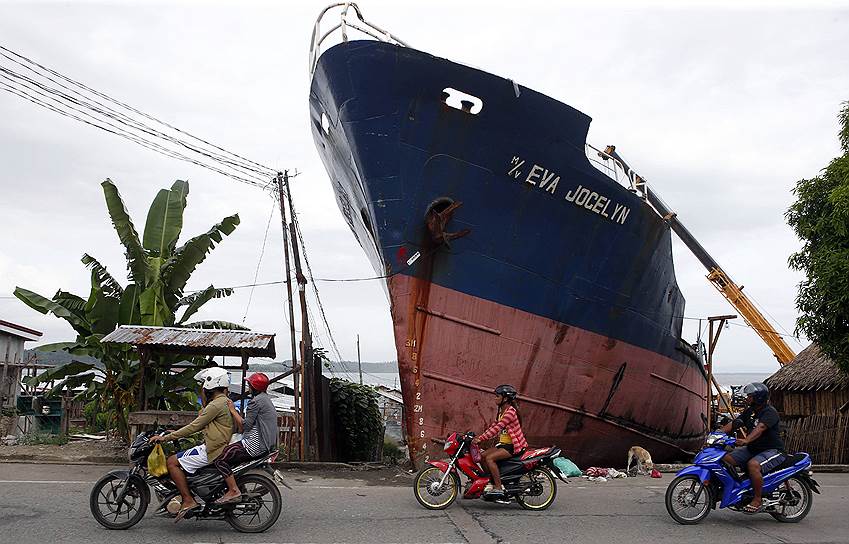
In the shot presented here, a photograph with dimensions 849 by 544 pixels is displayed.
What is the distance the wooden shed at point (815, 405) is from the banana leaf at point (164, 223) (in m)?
12.2

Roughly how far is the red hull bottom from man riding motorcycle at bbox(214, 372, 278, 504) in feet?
11.9

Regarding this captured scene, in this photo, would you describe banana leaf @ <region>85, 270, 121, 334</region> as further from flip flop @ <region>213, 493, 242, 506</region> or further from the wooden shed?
the wooden shed

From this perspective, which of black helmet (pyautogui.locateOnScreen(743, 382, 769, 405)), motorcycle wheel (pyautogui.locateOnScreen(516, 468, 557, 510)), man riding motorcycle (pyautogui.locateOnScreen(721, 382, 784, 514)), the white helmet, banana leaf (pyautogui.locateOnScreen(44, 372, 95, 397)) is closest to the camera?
the white helmet

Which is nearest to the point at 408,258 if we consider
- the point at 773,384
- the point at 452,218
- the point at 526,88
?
the point at 452,218

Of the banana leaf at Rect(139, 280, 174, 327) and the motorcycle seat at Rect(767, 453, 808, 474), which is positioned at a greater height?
the banana leaf at Rect(139, 280, 174, 327)

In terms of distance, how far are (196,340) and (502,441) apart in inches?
192

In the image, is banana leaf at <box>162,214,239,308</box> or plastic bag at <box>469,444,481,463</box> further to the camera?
banana leaf at <box>162,214,239,308</box>

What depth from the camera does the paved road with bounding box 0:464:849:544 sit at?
5934 millimetres

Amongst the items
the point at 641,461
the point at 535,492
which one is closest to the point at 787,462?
the point at 535,492

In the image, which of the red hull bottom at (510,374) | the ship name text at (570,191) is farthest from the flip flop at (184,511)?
the ship name text at (570,191)

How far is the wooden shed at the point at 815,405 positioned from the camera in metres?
12.9

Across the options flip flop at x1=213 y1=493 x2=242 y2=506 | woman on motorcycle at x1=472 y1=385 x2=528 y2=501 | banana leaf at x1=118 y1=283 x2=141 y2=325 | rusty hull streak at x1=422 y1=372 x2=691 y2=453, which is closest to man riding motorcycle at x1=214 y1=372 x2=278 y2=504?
flip flop at x1=213 y1=493 x2=242 y2=506

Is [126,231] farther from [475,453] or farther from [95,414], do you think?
[475,453]

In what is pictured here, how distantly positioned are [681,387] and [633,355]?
3.27 metres
